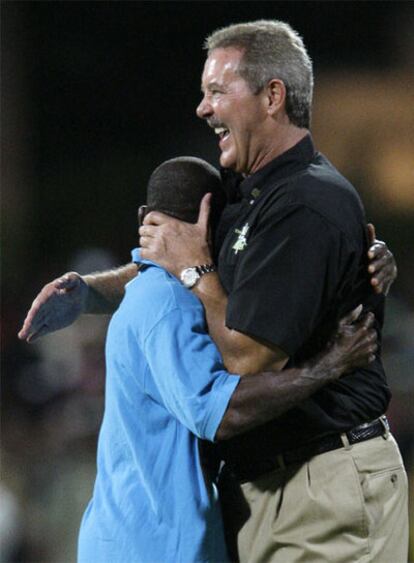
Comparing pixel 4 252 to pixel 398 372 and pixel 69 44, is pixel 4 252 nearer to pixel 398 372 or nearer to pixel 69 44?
pixel 69 44

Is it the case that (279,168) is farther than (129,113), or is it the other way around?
(129,113)

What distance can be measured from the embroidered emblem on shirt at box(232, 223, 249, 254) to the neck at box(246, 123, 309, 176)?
212mm

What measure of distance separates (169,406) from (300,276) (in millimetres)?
394

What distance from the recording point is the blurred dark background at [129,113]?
23.9ft

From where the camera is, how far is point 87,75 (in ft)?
26.2

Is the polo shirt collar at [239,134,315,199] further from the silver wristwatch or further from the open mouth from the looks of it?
the silver wristwatch

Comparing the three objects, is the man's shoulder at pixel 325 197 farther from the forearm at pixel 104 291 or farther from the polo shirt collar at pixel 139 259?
the forearm at pixel 104 291

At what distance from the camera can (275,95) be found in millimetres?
2582

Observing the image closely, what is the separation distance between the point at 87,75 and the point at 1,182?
45.4 inches

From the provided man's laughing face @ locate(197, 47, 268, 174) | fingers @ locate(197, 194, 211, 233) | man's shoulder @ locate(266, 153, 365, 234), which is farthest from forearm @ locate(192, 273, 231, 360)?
man's laughing face @ locate(197, 47, 268, 174)

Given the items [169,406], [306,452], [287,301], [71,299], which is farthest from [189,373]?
[71,299]

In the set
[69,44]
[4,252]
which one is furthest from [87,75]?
[4,252]

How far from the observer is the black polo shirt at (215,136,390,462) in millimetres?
2291

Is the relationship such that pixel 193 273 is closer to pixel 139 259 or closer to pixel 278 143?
pixel 139 259
